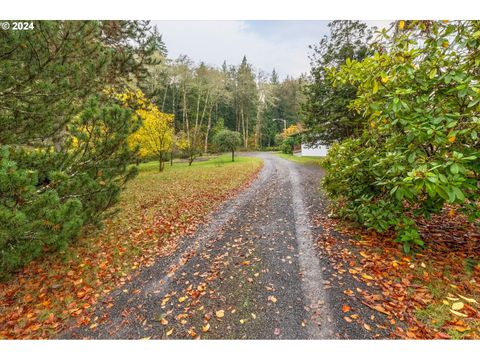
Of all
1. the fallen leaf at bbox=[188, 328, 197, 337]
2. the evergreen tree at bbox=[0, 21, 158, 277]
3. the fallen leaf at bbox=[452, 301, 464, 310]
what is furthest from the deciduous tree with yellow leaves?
the fallen leaf at bbox=[452, 301, 464, 310]

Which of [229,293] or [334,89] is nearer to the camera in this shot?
[229,293]

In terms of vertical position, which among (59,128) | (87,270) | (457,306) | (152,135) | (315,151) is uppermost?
(152,135)

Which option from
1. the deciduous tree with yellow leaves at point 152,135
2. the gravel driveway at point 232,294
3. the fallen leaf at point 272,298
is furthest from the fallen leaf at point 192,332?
the deciduous tree with yellow leaves at point 152,135

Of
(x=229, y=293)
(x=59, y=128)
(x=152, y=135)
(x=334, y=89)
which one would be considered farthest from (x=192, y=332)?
(x=334, y=89)

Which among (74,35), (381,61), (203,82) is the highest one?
(203,82)

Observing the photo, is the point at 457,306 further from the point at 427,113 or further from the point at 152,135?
the point at 152,135

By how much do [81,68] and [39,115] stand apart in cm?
127

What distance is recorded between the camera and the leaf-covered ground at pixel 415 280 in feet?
8.77

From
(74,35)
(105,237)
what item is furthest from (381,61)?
(105,237)

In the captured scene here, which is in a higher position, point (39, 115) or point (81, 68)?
point (81, 68)

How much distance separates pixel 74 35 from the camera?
4250 millimetres

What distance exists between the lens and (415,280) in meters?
3.40

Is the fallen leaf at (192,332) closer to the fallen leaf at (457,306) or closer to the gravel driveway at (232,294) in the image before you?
the gravel driveway at (232,294)

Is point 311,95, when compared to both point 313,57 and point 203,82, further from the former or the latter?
point 203,82
